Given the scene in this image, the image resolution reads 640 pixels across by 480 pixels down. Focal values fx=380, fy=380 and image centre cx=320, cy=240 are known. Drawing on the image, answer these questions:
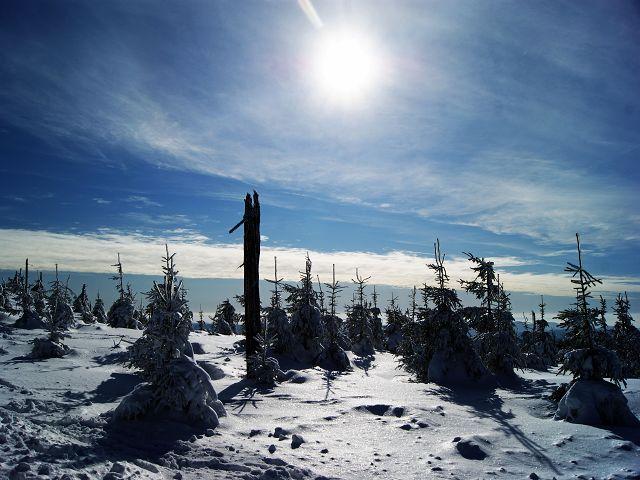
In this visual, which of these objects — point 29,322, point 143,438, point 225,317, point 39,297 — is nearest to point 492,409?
point 143,438

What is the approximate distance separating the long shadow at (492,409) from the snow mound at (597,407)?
1504 mm

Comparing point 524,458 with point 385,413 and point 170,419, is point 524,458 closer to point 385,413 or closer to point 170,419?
point 385,413

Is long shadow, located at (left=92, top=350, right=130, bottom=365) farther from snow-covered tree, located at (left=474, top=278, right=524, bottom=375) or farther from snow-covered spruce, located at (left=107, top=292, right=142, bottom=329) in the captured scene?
snow-covered spruce, located at (left=107, top=292, right=142, bottom=329)

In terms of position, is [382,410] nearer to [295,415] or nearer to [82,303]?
[295,415]

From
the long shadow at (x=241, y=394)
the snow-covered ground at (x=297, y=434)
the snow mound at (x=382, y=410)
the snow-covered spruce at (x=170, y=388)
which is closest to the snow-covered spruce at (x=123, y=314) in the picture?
the snow-covered ground at (x=297, y=434)

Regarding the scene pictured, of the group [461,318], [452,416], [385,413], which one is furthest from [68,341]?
[461,318]

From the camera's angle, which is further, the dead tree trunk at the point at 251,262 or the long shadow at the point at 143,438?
the dead tree trunk at the point at 251,262

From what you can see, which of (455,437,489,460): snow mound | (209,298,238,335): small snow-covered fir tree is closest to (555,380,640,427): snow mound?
(455,437,489,460): snow mound

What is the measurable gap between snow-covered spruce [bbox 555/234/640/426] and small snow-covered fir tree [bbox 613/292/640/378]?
27.6 m

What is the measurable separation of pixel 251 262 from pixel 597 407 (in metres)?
12.4

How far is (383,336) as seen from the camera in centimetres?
5700

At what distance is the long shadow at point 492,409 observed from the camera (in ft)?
25.0

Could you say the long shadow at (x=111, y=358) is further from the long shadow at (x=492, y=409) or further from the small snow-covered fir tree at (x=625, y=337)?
the small snow-covered fir tree at (x=625, y=337)

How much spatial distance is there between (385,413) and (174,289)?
21.2ft
